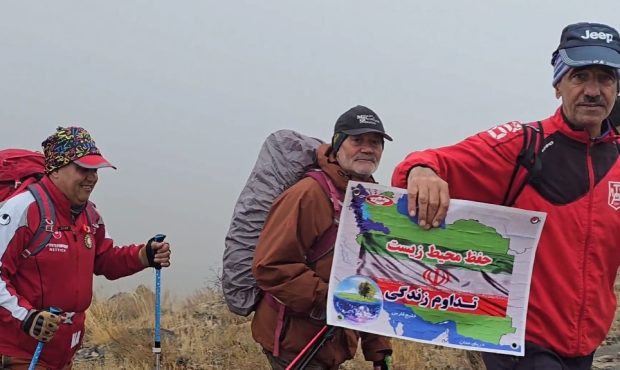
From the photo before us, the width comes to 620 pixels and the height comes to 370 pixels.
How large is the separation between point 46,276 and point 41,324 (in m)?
0.38

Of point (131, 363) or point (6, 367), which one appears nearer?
point (6, 367)

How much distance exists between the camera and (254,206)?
422cm

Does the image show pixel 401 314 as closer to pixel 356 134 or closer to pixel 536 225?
pixel 536 225

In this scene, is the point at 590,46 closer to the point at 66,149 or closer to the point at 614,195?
the point at 614,195

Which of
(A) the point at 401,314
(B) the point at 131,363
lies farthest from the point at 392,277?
(B) the point at 131,363

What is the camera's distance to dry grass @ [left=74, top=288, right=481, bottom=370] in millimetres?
7023

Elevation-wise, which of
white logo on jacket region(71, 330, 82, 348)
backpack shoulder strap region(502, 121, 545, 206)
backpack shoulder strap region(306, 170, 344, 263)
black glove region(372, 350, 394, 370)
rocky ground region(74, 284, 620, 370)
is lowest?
rocky ground region(74, 284, 620, 370)

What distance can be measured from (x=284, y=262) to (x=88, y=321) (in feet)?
19.0

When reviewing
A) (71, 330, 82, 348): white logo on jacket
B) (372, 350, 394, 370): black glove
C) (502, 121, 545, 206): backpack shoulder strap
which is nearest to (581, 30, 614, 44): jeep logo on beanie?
(502, 121, 545, 206): backpack shoulder strap

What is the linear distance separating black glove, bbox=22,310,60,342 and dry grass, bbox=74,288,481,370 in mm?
3379

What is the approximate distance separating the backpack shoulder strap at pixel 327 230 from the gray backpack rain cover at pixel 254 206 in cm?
29

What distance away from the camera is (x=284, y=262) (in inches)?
152

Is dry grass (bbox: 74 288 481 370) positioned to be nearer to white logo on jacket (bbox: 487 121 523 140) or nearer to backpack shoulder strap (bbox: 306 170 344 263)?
backpack shoulder strap (bbox: 306 170 344 263)

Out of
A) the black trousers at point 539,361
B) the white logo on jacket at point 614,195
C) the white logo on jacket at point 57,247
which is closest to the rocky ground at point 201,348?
the white logo on jacket at point 57,247
